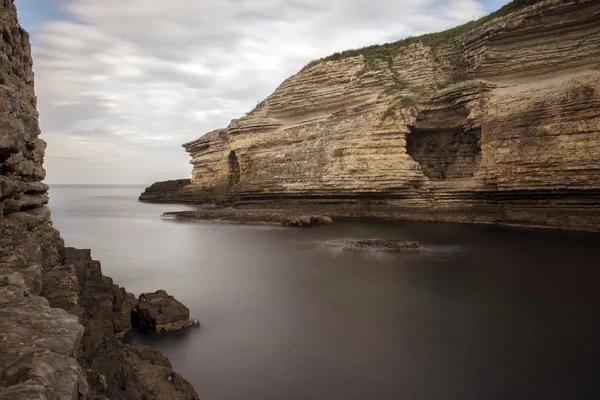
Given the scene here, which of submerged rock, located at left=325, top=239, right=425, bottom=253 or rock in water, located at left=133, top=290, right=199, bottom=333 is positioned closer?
rock in water, located at left=133, top=290, right=199, bottom=333

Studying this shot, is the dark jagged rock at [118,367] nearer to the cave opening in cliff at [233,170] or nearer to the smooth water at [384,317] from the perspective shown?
the smooth water at [384,317]

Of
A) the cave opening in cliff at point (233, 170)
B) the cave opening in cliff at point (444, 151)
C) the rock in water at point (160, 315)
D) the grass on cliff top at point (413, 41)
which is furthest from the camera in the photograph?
the cave opening in cliff at point (233, 170)

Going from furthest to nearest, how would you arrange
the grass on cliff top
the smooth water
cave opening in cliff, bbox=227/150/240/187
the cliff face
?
cave opening in cliff, bbox=227/150/240/187 → the grass on cliff top → the cliff face → the smooth water

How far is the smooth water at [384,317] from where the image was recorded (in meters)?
5.50

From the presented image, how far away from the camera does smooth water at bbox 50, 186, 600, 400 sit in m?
5.50

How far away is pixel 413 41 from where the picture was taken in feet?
87.6

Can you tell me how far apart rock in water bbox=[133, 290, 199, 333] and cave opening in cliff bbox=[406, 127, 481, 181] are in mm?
20364

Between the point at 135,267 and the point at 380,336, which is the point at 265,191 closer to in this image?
the point at 135,267

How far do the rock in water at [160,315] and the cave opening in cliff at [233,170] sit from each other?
2715cm

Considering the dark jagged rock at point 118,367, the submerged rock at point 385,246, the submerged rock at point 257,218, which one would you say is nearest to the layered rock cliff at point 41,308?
the dark jagged rock at point 118,367

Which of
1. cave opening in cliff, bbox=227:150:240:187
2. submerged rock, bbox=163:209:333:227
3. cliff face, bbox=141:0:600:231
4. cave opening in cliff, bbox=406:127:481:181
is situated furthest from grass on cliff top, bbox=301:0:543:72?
submerged rock, bbox=163:209:333:227

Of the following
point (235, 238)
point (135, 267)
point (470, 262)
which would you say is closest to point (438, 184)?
point (470, 262)

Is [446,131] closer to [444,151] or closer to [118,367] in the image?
[444,151]

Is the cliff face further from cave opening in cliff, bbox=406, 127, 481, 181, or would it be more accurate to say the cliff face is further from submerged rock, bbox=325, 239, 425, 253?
submerged rock, bbox=325, 239, 425, 253
